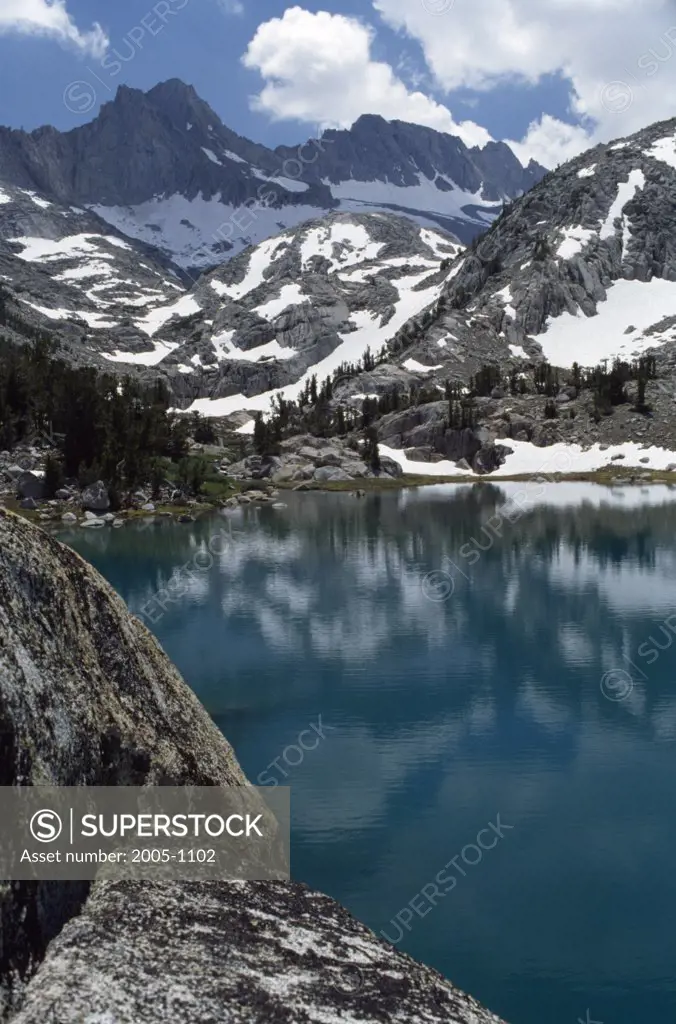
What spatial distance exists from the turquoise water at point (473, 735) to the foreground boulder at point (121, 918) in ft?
26.6

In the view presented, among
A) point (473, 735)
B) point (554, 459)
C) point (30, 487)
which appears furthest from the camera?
point (554, 459)

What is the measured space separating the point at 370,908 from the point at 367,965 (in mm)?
10363

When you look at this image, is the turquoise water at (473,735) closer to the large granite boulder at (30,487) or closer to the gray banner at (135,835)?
the gray banner at (135,835)

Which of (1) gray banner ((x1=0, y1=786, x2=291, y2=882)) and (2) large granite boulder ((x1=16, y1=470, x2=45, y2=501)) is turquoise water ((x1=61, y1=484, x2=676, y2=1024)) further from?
(2) large granite boulder ((x1=16, y1=470, x2=45, y2=501))

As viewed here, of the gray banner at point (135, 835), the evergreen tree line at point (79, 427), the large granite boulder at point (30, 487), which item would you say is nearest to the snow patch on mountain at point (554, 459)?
the evergreen tree line at point (79, 427)

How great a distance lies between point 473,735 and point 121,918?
2058cm

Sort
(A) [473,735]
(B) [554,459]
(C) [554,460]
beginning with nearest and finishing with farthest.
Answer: (A) [473,735] → (C) [554,460] → (B) [554,459]

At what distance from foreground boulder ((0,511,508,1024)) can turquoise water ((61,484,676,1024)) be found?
8.12m

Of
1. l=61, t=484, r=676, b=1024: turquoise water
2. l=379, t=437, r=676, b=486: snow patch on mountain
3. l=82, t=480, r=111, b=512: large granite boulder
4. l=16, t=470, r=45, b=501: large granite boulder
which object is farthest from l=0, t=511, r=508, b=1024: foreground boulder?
l=379, t=437, r=676, b=486: snow patch on mountain

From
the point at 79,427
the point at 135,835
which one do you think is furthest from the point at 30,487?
the point at 135,835

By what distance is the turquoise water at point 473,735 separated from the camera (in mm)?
15523

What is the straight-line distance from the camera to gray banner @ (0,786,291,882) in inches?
261

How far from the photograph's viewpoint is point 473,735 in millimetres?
26016

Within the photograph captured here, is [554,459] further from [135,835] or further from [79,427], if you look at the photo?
[135,835]
